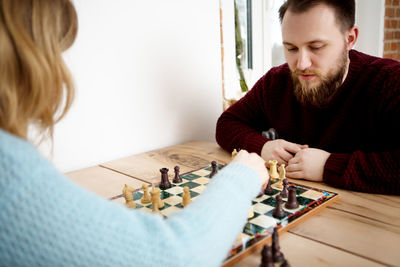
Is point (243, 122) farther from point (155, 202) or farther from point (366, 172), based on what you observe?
point (155, 202)

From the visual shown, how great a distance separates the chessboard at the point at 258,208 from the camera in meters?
0.74

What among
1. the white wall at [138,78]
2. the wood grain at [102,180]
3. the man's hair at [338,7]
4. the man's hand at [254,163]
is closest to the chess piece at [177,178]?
the wood grain at [102,180]

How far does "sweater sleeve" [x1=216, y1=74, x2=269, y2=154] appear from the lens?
148 centimetres

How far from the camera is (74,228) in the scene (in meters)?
0.49

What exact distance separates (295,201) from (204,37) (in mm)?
1192

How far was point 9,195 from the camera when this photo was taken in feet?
1.55

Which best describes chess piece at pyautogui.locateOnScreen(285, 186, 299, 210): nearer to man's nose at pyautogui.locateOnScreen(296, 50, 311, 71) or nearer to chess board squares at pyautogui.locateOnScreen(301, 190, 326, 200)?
chess board squares at pyautogui.locateOnScreen(301, 190, 326, 200)

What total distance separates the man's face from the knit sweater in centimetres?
91

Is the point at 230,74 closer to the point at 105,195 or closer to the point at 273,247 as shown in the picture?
the point at 105,195

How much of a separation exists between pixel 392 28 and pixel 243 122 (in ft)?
7.79

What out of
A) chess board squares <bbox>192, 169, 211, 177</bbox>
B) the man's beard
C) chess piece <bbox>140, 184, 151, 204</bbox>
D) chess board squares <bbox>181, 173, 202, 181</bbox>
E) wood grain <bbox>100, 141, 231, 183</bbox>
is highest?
the man's beard

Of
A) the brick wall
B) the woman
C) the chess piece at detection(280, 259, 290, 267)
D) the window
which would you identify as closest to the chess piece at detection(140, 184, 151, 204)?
the woman

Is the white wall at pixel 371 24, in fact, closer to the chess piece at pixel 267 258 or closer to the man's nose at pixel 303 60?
the man's nose at pixel 303 60

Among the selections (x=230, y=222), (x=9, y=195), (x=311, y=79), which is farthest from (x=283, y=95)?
(x=9, y=195)
